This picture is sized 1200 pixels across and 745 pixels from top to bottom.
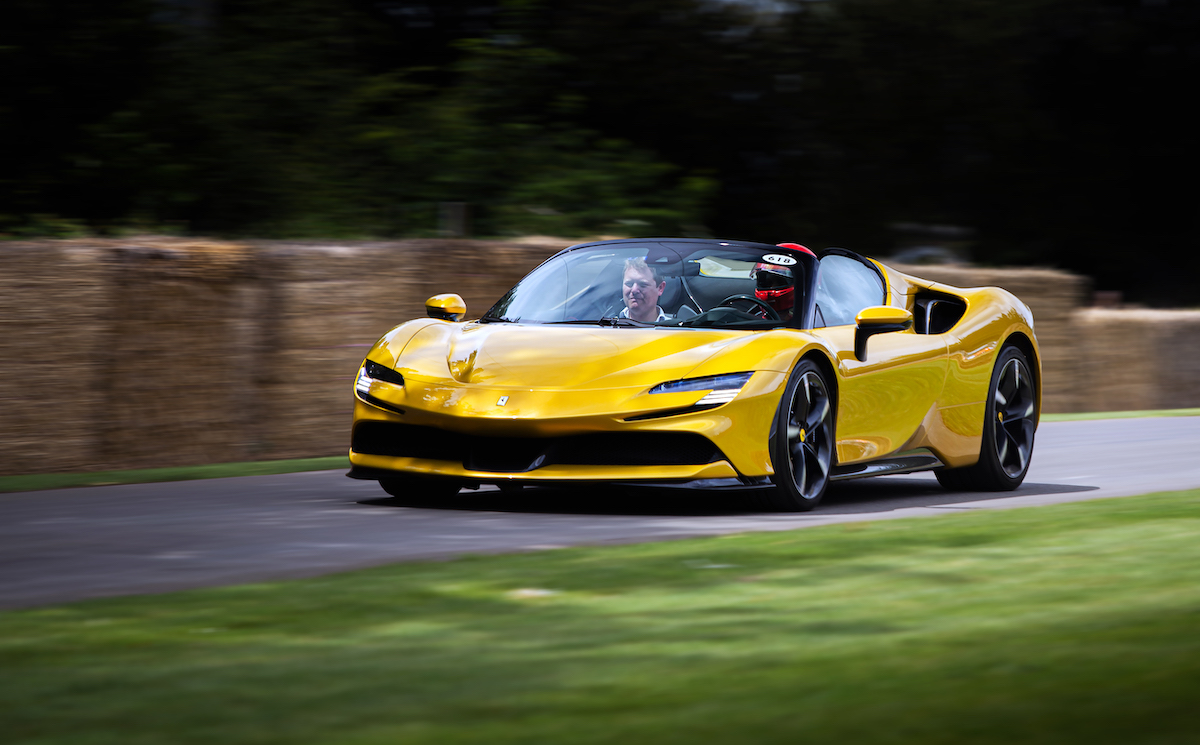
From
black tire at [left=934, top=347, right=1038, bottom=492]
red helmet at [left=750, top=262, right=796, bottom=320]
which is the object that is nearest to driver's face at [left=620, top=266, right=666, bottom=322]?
red helmet at [left=750, top=262, right=796, bottom=320]

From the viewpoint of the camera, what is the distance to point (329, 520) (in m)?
7.49

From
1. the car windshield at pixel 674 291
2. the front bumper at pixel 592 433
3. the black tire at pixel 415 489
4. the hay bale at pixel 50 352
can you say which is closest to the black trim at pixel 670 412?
the front bumper at pixel 592 433

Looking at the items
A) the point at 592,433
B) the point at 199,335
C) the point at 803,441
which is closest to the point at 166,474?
the point at 199,335

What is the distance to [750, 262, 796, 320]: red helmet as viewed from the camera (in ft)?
28.1

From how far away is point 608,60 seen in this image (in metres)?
22.5

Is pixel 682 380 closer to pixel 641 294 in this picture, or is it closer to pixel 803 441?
pixel 803 441

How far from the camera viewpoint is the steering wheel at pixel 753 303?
8430mm

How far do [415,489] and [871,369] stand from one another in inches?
90.4

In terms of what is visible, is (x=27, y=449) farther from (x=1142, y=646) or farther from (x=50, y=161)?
(x=50, y=161)

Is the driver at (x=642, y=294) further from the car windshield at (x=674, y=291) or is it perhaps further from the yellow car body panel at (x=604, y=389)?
the yellow car body panel at (x=604, y=389)

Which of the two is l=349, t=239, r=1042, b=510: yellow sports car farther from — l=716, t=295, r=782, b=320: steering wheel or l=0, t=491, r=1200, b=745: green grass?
l=0, t=491, r=1200, b=745: green grass

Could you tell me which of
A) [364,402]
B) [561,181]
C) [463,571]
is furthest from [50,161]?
[463,571]

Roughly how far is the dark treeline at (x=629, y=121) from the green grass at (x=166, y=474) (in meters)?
2.31

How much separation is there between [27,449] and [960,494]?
16.6 ft
